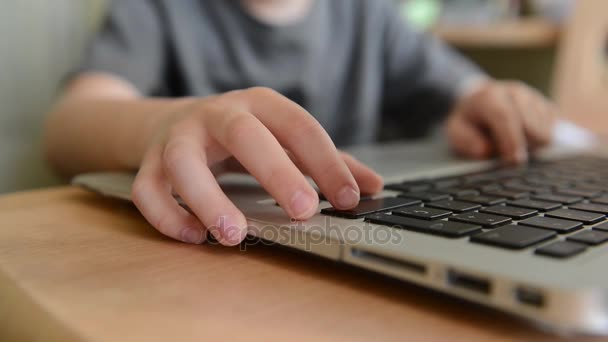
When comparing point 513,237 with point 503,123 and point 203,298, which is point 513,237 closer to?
point 203,298

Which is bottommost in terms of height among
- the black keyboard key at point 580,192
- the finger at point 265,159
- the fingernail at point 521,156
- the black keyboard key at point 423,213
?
the fingernail at point 521,156

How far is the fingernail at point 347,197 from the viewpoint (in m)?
0.27

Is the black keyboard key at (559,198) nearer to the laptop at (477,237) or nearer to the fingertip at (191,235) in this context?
the laptop at (477,237)

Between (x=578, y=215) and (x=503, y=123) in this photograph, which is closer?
(x=578, y=215)

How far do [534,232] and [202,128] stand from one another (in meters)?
0.18

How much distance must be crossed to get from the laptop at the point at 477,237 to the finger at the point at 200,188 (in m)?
0.01

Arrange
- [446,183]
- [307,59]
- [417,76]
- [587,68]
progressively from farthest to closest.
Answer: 1. [587,68]
2. [417,76]
3. [307,59]
4. [446,183]

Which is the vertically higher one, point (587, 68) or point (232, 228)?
point (587, 68)

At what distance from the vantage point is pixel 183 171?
10.6 inches

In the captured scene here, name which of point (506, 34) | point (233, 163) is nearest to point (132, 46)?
point (233, 163)

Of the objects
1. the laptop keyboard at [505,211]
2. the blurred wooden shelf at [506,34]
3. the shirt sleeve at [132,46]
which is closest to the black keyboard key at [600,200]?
the laptop keyboard at [505,211]

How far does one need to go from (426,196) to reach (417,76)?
65 cm

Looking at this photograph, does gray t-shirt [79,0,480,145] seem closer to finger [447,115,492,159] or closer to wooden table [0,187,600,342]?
finger [447,115,492,159]

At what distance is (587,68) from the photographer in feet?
3.41
